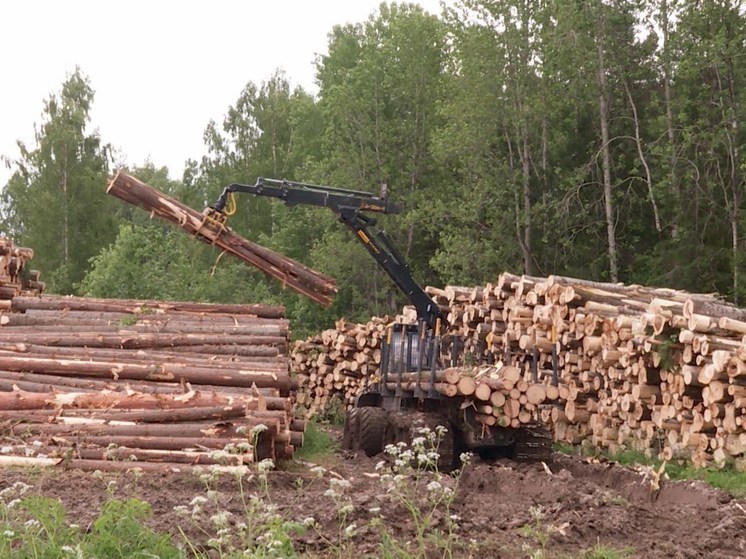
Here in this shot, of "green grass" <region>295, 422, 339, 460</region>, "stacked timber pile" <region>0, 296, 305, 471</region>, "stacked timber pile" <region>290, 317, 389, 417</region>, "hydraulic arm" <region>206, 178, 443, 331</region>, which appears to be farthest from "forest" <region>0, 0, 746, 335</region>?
"stacked timber pile" <region>0, 296, 305, 471</region>

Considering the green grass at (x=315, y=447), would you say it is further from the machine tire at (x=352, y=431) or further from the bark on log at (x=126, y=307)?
the bark on log at (x=126, y=307)

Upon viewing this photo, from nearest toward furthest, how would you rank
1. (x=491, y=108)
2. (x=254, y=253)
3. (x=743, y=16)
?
(x=254, y=253) → (x=743, y=16) → (x=491, y=108)

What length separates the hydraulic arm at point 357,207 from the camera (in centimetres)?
1440

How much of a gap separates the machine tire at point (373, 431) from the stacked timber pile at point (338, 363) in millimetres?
7214

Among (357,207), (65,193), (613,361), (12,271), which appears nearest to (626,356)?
(613,361)

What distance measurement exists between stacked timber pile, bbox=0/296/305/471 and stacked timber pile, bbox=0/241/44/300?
1000 mm

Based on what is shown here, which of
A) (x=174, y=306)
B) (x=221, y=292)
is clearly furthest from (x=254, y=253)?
(x=221, y=292)

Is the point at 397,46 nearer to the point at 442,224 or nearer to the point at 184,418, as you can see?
the point at 442,224

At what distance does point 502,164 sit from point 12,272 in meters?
14.7

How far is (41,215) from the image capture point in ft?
124

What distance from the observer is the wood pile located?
48.7 ft

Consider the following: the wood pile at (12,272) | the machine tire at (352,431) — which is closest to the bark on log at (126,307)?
the wood pile at (12,272)

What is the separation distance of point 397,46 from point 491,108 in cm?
776

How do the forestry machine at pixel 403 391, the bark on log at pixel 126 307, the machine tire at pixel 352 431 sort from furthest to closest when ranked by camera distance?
the bark on log at pixel 126 307 → the machine tire at pixel 352 431 → the forestry machine at pixel 403 391
